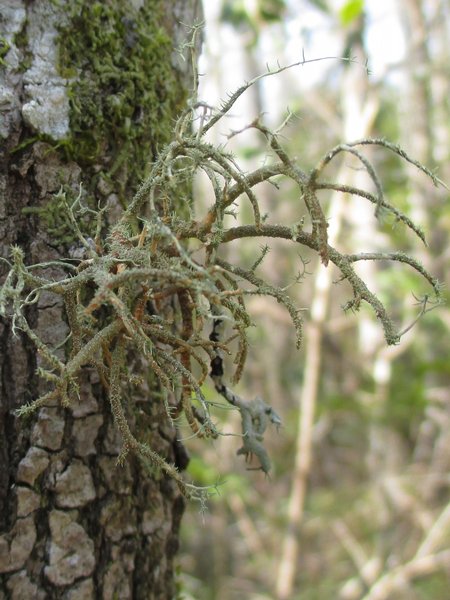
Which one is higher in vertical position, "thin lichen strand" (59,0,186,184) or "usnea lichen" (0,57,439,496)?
"thin lichen strand" (59,0,186,184)

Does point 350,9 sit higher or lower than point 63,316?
higher

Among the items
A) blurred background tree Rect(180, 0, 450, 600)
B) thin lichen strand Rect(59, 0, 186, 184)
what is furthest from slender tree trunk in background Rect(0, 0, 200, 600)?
blurred background tree Rect(180, 0, 450, 600)

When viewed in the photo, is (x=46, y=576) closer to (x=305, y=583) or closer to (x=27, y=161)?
(x=27, y=161)

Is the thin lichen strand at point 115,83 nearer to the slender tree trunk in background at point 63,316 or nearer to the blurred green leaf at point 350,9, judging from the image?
the slender tree trunk in background at point 63,316

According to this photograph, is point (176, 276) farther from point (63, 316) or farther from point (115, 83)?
point (115, 83)

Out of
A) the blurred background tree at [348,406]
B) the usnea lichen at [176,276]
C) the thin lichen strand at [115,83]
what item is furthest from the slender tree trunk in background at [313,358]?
the usnea lichen at [176,276]

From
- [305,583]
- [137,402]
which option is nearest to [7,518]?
[137,402]

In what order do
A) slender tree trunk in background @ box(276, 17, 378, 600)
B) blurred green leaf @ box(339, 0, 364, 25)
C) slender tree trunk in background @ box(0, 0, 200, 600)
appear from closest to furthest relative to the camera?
slender tree trunk in background @ box(0, 0, 200, 600) → blurred green leaf @ box(339, 0, 364, 25) → slender tree trunk in background @ box(276, 17, 378, 600)

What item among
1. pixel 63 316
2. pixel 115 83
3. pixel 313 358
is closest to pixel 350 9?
pixel 313 358

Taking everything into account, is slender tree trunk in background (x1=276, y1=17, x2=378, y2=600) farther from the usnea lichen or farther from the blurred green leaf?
the usnea lichen
